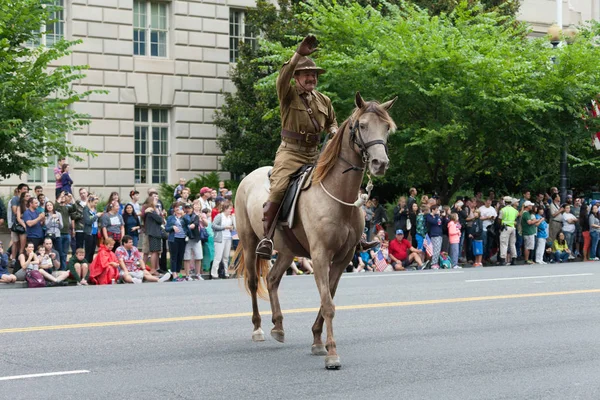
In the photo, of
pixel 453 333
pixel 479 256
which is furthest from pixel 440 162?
pixel 453 333

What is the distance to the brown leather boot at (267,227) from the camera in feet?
36.4

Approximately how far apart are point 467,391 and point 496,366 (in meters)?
1.32

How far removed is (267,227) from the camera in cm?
1121

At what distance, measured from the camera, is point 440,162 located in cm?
3020

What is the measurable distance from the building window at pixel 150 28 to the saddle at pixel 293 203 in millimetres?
23822

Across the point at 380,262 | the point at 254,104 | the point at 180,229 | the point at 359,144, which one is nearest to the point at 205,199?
the point at 180,229

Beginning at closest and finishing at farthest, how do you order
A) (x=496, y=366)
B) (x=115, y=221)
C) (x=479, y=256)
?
(x=496, y=366)
(x=115, y=221)
(x=479, y=256)

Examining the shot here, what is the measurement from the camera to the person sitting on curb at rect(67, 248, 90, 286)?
21.3 metres

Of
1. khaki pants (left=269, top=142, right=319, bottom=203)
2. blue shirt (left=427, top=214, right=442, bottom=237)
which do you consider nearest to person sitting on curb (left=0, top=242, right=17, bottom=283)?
khaki pants (left=269, top=142, right=319, bottom=203)

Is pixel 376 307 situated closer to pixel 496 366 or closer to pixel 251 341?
pixel 251 341

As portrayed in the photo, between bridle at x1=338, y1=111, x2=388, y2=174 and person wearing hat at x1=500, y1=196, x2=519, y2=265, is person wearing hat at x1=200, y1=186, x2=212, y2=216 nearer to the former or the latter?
person wearing hat at x1=500, y1=196, x2=519, y2=265

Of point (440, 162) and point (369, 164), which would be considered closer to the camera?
point (369, 164)

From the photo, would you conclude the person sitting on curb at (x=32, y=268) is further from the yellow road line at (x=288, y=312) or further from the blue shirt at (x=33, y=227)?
the yellow road line at (x=288, y=312)

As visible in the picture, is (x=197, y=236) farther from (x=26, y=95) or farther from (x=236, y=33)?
(x=236, y=33)
